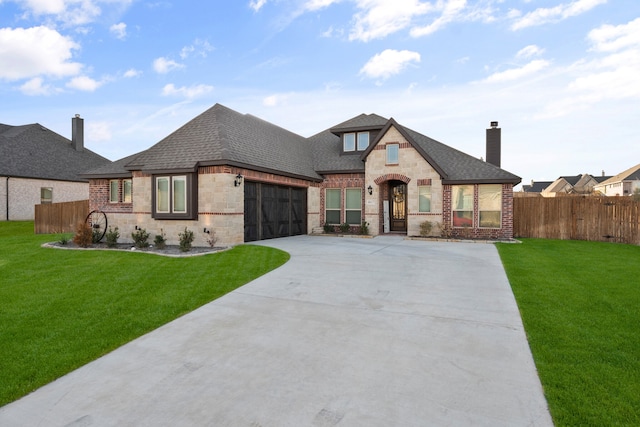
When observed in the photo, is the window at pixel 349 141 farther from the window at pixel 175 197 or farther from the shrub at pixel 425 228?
the window at pixel 175 197

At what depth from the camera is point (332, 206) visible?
18844 millimetres

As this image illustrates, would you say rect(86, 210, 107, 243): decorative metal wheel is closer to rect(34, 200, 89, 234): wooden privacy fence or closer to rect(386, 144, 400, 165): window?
rect(34, 200, 89, 234): wooden privacy fence

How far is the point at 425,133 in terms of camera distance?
2125cm

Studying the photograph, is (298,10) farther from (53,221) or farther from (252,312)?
(53,221)

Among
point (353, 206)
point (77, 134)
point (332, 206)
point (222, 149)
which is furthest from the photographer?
point (77, 134)

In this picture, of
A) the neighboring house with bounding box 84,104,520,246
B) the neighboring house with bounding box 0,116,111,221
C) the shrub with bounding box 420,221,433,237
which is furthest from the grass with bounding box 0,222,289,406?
the neighboring house with bounding box 0,116,111,221

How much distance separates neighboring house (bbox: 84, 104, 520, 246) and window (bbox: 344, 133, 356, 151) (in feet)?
0.20

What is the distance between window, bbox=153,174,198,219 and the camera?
495 inches

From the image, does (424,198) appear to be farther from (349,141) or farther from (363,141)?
(349,141)

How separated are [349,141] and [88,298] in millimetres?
16039

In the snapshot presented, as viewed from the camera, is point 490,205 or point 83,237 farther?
point 490,205

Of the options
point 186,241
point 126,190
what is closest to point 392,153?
point 186,241

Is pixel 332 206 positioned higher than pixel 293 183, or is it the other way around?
pixel 293 183

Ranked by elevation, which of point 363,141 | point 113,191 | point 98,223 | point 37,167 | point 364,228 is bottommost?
point 364,228
